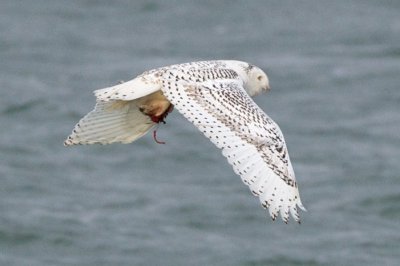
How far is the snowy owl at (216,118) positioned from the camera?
1036 cm

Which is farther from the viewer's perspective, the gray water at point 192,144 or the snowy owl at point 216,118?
the gray water at point 192,144

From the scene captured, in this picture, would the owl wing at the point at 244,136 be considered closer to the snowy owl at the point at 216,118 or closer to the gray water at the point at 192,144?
the snowy owl at the point at 216,118

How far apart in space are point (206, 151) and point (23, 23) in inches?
199

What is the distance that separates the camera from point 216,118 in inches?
422

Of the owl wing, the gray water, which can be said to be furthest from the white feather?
the gray water

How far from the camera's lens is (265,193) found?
1027 cm

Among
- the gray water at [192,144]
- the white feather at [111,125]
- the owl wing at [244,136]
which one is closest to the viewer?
the owl wing at [244,136]

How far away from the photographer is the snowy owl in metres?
10.4

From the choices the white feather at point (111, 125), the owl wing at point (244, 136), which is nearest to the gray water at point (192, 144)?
the white feather at point (111, 125)

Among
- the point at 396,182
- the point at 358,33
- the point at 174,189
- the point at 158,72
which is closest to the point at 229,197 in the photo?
the point at 174,189

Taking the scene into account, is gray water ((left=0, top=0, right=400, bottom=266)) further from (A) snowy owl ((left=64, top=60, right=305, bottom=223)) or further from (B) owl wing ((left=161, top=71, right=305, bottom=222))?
(B) owl wing ((left=161, top=71, right=305, bottom=222))

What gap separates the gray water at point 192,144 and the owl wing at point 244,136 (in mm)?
6989

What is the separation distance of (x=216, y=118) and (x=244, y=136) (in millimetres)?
271

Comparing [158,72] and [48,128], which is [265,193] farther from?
[48,128]
